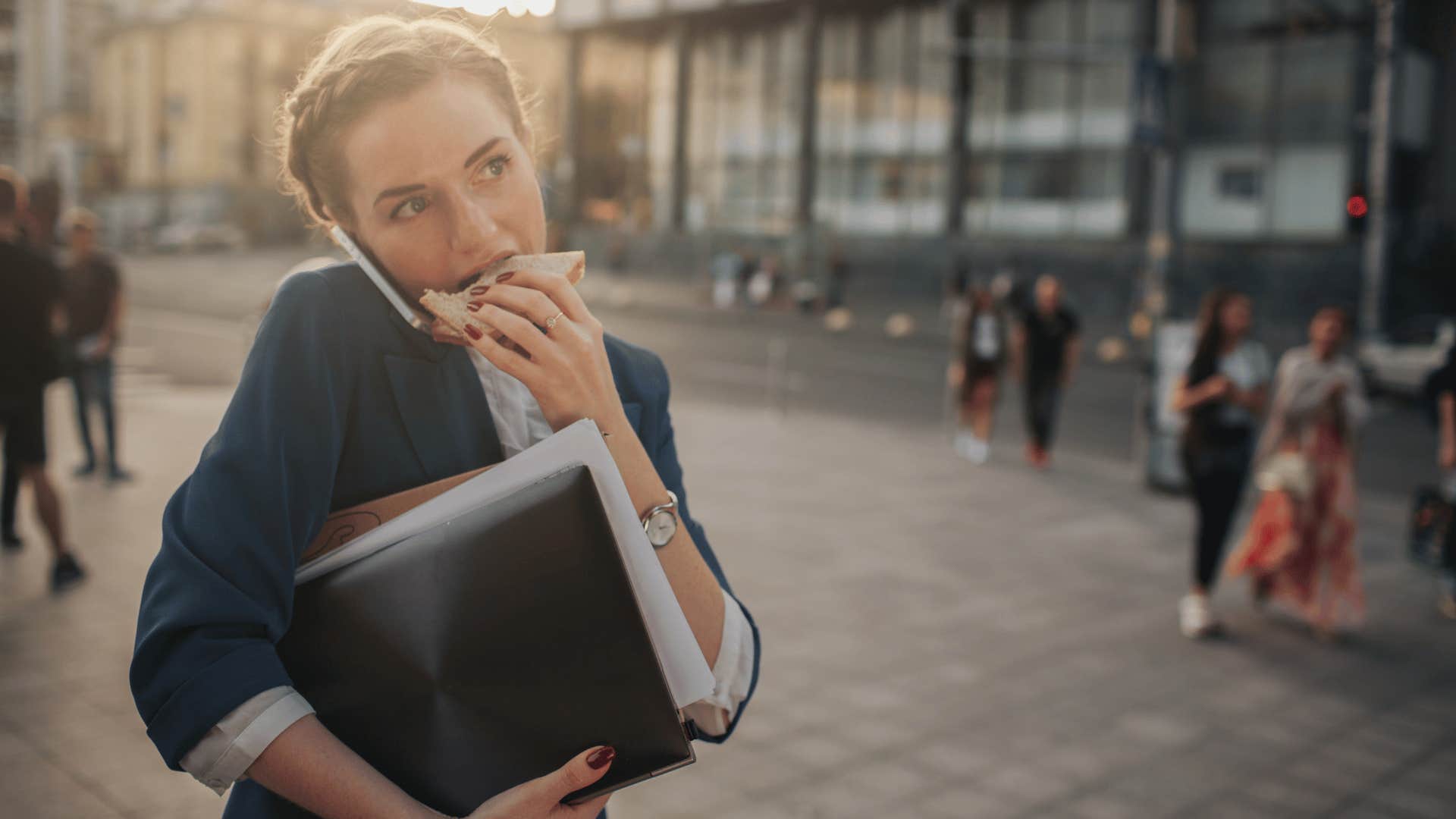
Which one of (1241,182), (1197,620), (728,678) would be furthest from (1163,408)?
(1241,182)

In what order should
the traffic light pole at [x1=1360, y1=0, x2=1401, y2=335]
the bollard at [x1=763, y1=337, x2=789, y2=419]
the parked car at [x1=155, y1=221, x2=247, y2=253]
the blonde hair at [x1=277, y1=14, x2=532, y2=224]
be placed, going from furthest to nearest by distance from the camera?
the parked car at [x1=155, y1=221, x2=247, y2=253], the traffic light pole at [x1=1360, y1=0, x2=1401, y2=335], the bollard at [x1=763, y1=337, x2=789, y2=419], the blonde hair at [x1=277, y1=14, x2=532, y2=224]

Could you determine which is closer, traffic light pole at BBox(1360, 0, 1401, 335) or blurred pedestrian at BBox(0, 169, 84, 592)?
blurred pedestrian at BBox(0, 169, 84, 592)

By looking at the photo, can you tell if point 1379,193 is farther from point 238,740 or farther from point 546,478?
point 238,740

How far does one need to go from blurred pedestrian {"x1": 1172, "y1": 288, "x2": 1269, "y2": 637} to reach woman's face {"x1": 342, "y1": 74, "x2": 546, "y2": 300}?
6.12 m

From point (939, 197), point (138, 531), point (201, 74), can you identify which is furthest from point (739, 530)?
point (201, 74)

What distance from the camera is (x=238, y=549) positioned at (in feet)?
3.69

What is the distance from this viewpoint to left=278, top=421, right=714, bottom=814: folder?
116cm

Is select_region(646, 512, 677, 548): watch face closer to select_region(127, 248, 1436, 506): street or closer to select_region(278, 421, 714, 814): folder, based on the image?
select_region(278, 421, 714, 814): folder

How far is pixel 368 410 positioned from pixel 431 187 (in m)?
0.25

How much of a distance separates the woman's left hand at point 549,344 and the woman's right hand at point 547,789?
35cm

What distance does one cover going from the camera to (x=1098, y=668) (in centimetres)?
582

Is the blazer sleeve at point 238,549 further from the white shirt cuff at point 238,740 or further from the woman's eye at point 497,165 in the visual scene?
the woman's eye at point 497,165

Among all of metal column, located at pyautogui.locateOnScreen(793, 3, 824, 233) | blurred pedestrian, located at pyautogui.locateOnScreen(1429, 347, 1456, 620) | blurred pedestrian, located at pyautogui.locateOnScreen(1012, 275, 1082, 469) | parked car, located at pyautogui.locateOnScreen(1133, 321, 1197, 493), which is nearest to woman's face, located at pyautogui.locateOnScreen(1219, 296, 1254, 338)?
blurred pedestrian, located at pyautogui.locateOnScreen(1429, 347, 1456, 620)

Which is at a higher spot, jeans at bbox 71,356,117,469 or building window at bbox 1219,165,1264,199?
building window at bbox 1219,165,1264,199
